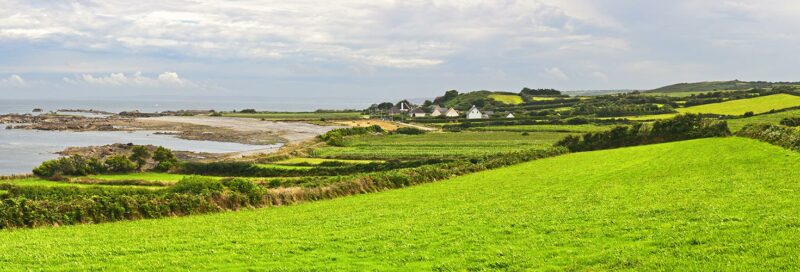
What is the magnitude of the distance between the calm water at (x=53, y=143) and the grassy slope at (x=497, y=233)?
5541cm

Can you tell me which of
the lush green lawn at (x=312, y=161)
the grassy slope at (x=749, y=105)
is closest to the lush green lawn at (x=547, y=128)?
the grassy slope at (x=749, y=105)

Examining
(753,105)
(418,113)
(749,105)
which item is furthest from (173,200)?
(418,113)

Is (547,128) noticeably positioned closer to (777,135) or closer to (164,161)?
(164,161)

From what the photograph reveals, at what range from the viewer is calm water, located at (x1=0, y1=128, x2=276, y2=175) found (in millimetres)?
77938

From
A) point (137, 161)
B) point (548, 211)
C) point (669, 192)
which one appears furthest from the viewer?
point (137, 161)

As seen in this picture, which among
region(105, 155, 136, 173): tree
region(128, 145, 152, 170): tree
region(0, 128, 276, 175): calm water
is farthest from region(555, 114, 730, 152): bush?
region(0, 128, 276, 175): calm water

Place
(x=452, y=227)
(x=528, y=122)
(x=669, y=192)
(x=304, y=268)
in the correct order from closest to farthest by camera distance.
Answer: (x=304, y=268) → (x=452, y=227) → (x=669, y=192) → (x=528, y=122)

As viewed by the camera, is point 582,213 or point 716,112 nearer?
point 582,213

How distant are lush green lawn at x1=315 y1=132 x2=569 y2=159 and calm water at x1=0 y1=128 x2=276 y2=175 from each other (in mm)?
23253

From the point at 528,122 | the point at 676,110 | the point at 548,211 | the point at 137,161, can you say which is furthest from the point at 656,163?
the point at 676,110

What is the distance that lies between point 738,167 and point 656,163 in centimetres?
728

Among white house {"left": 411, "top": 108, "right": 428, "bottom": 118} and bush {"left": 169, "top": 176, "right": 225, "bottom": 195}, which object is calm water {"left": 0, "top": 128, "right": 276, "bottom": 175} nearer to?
bush {"left": 169, "top": 176, "right": 225, "bottom": 195}

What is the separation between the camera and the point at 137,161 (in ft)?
211

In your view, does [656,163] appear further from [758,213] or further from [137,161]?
[137,161]
